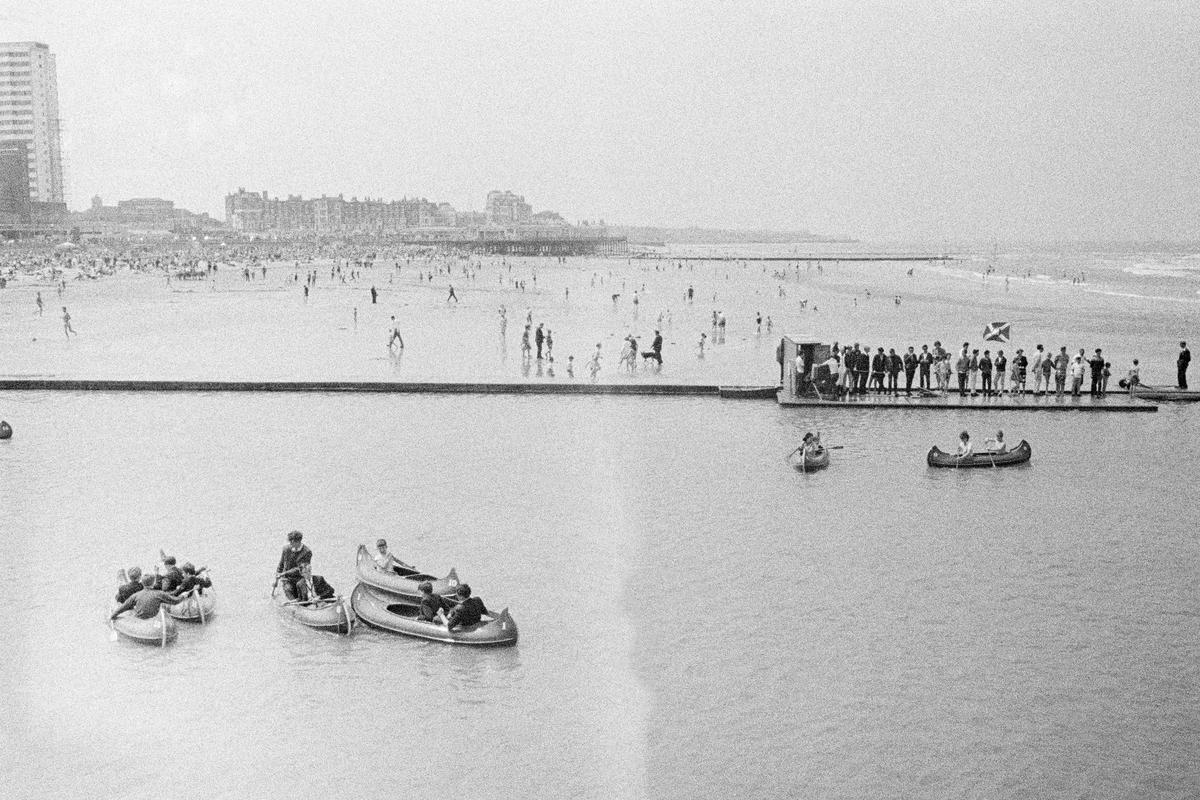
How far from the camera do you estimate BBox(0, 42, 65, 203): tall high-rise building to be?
120 metres

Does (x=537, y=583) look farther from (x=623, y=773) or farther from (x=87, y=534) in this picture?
(x=87, y=534)

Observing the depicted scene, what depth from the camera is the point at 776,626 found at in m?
11.2

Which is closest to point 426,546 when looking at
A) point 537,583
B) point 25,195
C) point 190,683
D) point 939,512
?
point 537,583

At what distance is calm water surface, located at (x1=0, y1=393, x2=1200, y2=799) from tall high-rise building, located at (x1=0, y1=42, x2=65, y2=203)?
12010 centimetres

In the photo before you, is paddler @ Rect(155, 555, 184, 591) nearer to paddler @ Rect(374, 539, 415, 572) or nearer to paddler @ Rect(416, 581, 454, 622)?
paddler @ Rect(374, 539, 415, 572)

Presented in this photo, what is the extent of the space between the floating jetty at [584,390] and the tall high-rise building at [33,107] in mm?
108306

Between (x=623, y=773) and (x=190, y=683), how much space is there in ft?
14.3

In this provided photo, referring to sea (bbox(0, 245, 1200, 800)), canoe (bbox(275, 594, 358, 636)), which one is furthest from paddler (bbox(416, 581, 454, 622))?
canoe (bbox(275, 594, 358, 636))

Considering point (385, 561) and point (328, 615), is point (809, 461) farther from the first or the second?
point (328, 615)

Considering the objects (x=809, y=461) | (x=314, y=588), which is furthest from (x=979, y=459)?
(x=314, y=588)

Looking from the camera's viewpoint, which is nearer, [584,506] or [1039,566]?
[1039,566]

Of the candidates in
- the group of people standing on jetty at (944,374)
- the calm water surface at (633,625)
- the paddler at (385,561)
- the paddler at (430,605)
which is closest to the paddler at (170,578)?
the calm water surface at (633,625)

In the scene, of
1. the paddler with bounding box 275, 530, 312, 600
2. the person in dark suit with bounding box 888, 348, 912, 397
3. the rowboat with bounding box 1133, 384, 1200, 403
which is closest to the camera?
the paddler with bounding box 275, 530, 312, 600

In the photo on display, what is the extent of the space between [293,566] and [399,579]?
1246mm
